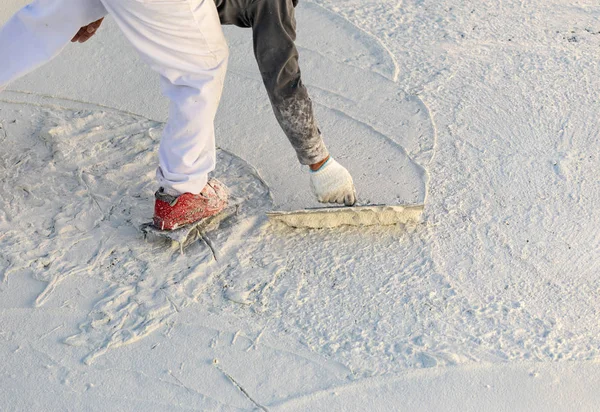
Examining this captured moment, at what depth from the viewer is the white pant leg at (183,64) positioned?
1998 mm

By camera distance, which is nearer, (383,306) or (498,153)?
(383,306)

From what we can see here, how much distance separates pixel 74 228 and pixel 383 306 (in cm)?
103

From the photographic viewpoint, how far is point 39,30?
2168 millimetres

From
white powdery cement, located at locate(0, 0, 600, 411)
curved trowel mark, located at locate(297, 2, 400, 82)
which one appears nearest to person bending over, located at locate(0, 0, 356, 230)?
white powdery cement, located at locate(0, 0, 600, 411)

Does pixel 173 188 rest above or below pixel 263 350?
above

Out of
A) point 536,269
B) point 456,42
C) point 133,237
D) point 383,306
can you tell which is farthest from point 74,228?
point 456,42

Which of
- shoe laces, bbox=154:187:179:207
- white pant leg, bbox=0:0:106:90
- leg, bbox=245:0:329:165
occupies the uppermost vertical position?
white pant leg, bbox=0:0:106:90

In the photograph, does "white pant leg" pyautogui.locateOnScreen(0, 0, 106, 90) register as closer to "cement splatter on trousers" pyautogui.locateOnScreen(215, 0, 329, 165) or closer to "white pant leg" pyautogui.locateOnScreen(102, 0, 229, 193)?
"white pant leg" pyautogui.locateOnScreen(102, 0, 229, 193)

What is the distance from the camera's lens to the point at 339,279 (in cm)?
223

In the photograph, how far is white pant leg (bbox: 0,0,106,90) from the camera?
7.01 ft

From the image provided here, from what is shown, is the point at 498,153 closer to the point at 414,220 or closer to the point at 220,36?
the point at 414,220

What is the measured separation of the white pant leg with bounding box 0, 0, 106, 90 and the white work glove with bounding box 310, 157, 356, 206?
32.1 inches

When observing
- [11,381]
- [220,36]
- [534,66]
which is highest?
[220,36]

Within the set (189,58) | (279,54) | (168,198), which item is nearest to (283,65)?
(279,54)
